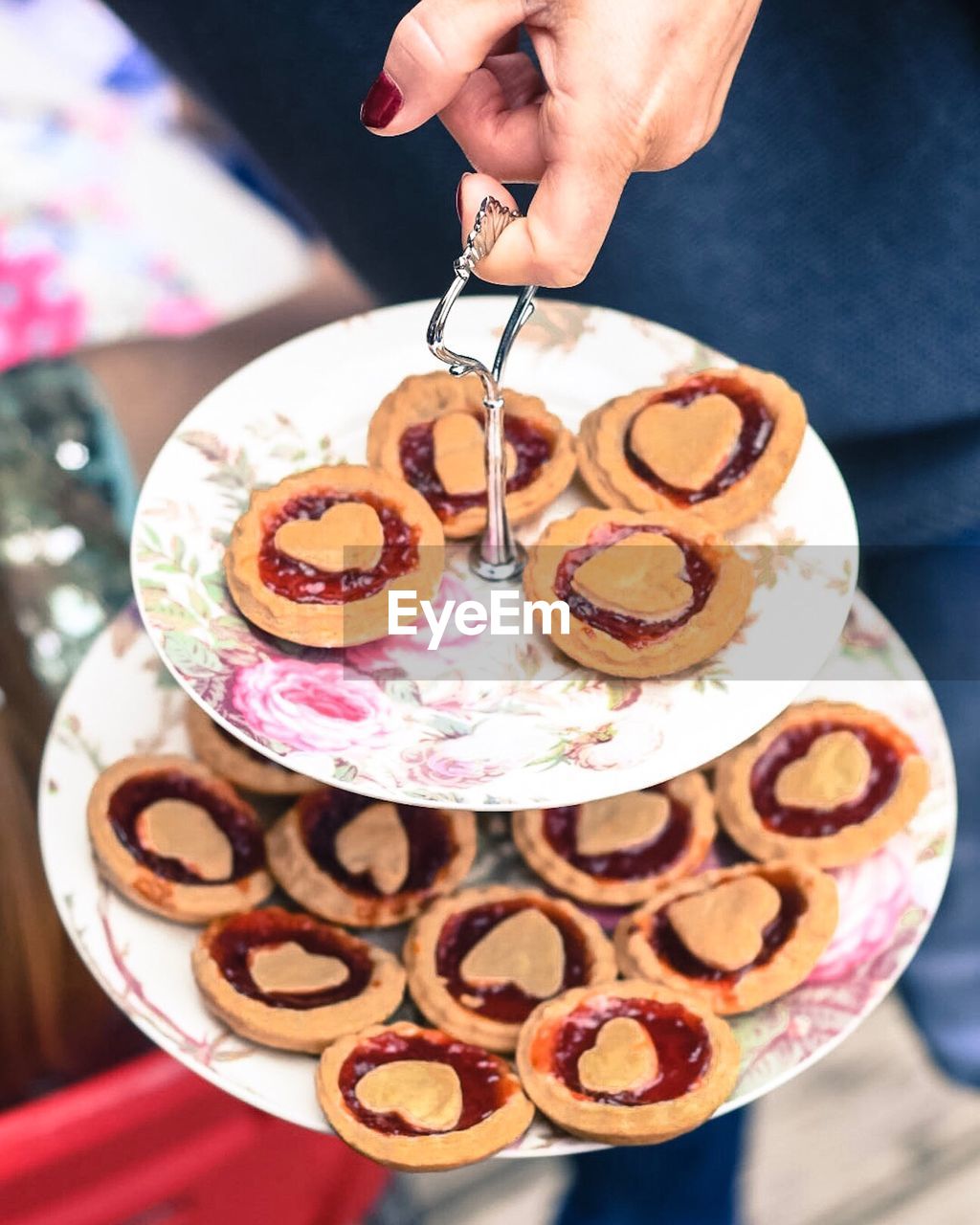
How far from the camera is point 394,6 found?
2.32 ft

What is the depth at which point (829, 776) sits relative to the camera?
0.72 metres

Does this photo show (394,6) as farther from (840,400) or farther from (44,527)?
(44,527)

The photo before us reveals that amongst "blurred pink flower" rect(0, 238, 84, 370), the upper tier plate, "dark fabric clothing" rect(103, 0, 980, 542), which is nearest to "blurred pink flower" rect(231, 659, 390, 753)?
the upper tier plate

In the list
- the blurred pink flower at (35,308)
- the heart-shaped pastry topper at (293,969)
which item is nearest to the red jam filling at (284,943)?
the heart-shaped pastry topper at (293,969)

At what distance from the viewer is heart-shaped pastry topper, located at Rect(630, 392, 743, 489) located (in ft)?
2.10

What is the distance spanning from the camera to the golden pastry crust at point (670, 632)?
Answer: 0.57 meters

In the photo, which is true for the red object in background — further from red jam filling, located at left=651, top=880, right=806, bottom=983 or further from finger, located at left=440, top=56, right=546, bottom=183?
finger, located at left=440, top=56, right=546, bottom=183

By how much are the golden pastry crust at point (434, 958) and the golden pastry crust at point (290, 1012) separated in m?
0.01

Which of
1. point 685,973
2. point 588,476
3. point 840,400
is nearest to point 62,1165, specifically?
point 685,973

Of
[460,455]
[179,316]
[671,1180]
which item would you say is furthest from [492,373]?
[179,316]

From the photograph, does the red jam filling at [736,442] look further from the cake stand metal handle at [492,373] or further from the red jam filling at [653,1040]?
the red jam filling at [653,1040]

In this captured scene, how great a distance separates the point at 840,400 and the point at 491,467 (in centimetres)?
26

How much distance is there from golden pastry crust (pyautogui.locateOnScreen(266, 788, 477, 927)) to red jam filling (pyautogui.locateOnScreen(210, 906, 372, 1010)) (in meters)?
0.01

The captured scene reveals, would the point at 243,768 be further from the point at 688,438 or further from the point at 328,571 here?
the point at 688,438
